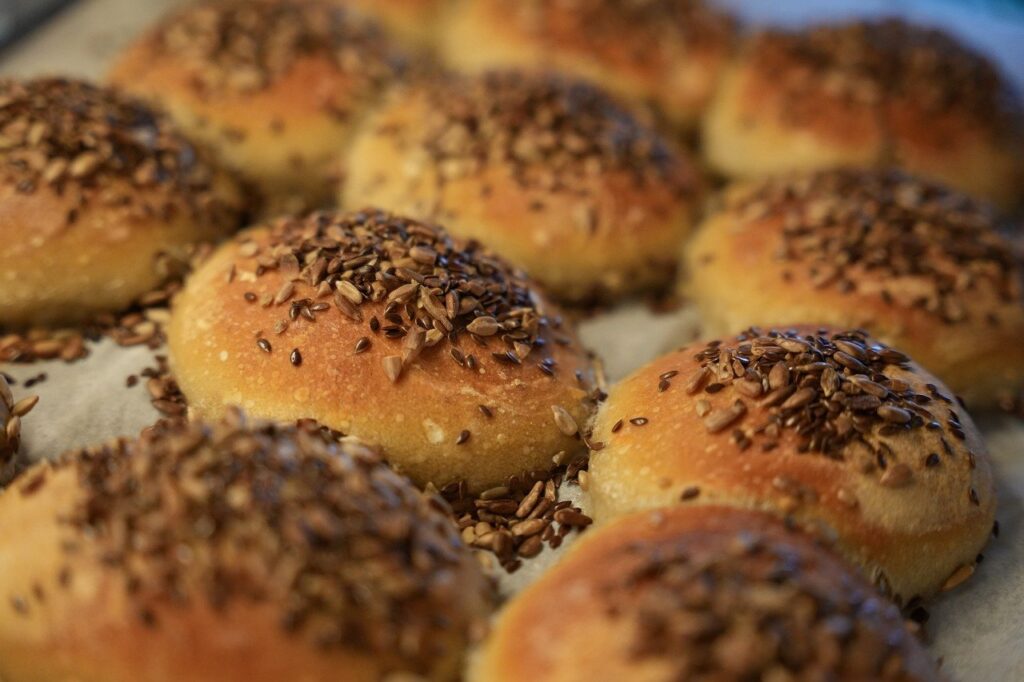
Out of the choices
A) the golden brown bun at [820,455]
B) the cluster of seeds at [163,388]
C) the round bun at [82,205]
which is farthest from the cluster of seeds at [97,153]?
the golden brown bun at [820,455]

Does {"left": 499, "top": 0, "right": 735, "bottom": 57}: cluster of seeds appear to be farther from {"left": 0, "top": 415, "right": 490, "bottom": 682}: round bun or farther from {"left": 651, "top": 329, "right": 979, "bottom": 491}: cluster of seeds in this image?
{"left": 0, "top": 415, "right": 490, "bottom": 682}: round bun

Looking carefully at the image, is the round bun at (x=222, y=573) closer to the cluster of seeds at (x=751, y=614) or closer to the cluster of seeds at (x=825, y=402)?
the cluster of seeds at (x=751, y=614)

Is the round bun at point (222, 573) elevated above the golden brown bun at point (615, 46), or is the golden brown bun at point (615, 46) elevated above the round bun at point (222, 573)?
the golden brown bun at point (615, 46)

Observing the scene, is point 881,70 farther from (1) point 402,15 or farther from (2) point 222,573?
(2) point 222,573

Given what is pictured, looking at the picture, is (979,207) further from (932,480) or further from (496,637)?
(496,637)

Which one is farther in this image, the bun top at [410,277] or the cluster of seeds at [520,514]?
the bun top at [410,277]

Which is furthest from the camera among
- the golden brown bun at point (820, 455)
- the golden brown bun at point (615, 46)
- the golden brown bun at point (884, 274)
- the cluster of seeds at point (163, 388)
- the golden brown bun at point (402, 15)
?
the golden brown bun at point (402, 15)
